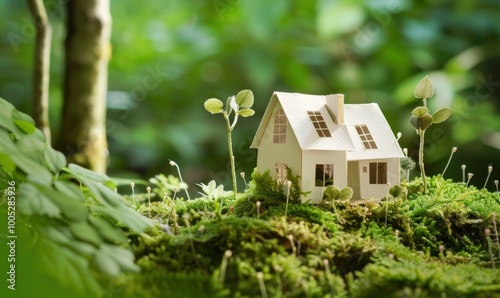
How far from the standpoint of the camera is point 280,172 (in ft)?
4.81

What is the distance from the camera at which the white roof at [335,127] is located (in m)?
1.39

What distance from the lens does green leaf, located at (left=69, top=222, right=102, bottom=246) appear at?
0.94 metres

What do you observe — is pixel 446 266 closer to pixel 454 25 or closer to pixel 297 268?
pixel 297 268

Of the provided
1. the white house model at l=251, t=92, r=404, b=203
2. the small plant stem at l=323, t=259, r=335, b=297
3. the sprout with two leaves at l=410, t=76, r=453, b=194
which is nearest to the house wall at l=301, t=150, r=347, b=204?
the white house model at l=251, t=92, r=404, b=203

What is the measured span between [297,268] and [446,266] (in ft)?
1.01

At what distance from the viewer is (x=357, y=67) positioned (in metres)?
3.05

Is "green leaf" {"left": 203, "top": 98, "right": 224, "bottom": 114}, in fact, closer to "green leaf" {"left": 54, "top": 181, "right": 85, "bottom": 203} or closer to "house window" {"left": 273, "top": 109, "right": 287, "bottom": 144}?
"house window" {"left": 273, "top": 109, "right": 287, "bottom": 144}

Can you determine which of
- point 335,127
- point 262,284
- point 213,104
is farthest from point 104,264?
point 335,127

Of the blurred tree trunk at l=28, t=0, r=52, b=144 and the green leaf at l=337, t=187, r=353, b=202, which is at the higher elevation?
the blurred tree trunk at l=28, t=0, r=52, b=144

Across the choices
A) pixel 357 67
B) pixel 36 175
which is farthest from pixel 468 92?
pixel 36 175

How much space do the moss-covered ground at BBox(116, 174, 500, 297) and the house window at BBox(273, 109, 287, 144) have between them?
104 millimetres

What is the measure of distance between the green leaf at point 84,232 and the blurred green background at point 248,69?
1734 mm

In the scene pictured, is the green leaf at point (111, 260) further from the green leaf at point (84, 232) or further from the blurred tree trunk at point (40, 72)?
the blurred tree trunk at point (40, 72)

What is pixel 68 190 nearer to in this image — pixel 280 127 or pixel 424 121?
pixel 280 127
